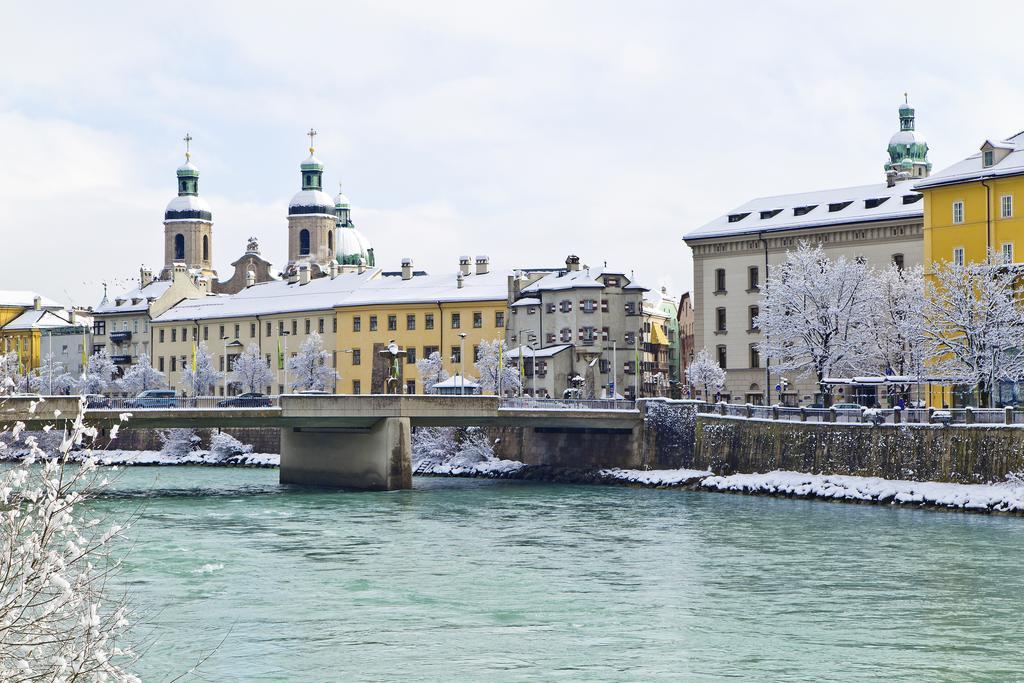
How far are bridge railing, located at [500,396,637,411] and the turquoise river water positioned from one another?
870 inches

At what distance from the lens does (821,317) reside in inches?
3438

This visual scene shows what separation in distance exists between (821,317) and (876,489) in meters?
21.6

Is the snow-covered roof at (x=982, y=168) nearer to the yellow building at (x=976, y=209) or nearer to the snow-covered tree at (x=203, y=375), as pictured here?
the yellow building at (x=976, y=209)

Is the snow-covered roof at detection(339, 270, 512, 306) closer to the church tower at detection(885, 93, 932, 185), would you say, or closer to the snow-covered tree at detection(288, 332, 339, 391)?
the snow-covered tree at detection(288, 332, 339, 391)

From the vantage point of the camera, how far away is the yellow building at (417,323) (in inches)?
5069

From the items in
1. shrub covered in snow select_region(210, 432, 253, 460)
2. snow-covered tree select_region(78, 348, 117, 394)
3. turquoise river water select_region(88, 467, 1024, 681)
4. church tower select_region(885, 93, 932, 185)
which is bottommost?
turquoise river water select_region(88, 467, 1024, 681)

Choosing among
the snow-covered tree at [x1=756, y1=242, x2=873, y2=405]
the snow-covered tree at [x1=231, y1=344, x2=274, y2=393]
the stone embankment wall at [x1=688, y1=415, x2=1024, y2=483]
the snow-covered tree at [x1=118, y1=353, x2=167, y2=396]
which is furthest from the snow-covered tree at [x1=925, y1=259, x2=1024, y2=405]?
the snow-covered tree at [x1=118, y1=353, x2=167, y2=396]

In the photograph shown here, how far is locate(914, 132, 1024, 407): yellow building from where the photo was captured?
3292 inches

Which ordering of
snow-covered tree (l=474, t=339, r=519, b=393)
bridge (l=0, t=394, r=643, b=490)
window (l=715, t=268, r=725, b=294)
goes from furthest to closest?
snow-covered tree (l=474, t=339, r=519, b=393)
window (l=715, t=268, r=725, b=294)
bridge (l=0, t=394, r=643, b=490)

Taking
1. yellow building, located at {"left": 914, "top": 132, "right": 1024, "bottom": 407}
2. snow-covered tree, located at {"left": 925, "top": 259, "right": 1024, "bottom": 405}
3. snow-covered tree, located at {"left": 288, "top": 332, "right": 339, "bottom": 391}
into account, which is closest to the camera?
snow-covered tree, located at {"left": 925, "top": 259, "right": 1024, "bottom": 405}

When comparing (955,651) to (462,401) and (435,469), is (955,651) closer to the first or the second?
(462,401)

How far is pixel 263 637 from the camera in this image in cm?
3391

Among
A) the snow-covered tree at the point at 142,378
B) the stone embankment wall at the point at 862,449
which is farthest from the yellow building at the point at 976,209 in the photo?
the snow-covered tree at the point at 142,378

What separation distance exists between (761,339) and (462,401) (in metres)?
29.7
